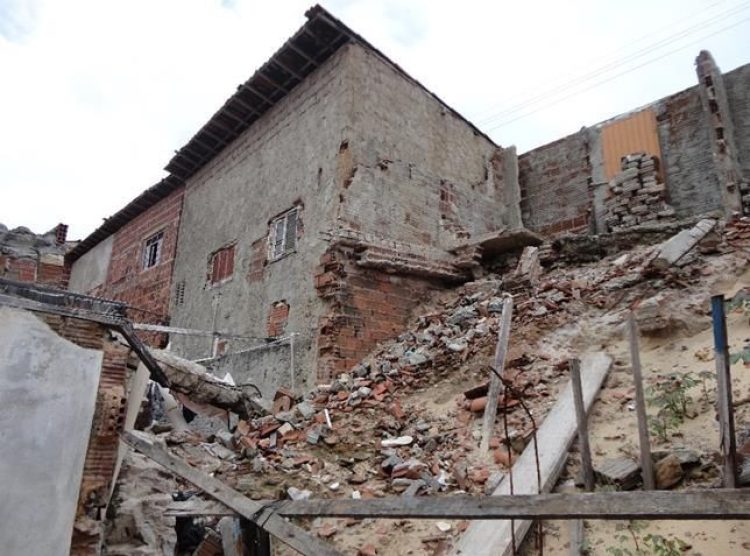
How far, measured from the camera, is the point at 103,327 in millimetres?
4395

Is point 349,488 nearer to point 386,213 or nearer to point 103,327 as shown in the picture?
point 103,327

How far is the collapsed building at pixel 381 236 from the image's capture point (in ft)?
20.7

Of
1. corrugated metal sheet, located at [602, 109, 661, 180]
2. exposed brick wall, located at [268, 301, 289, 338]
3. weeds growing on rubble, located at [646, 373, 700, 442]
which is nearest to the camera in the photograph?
weeds growing on rubble, located at [646, 373, 700, 442]

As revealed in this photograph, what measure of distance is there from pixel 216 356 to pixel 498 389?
6935mm

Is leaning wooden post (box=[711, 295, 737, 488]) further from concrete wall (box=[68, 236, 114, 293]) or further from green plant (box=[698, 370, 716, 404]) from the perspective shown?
concrete wall (box=[68, 236, 114, 293])

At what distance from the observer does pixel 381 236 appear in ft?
31.1

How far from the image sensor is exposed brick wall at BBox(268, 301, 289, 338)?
9438 millimetres

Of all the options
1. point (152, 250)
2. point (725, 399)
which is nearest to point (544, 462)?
point (725, 399)

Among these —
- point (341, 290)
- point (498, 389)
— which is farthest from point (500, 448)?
point (341, 290)

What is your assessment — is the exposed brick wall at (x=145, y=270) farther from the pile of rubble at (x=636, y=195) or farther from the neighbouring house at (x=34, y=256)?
the pile of rubble at (x=636, y=195)

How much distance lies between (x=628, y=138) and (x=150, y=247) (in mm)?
12950

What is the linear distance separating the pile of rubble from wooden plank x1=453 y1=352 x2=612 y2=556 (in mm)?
5866

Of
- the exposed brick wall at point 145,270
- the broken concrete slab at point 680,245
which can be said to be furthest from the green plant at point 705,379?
the exposed brick wall at point 145,270

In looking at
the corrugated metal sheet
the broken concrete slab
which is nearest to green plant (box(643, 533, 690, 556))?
the broken concrete slab
